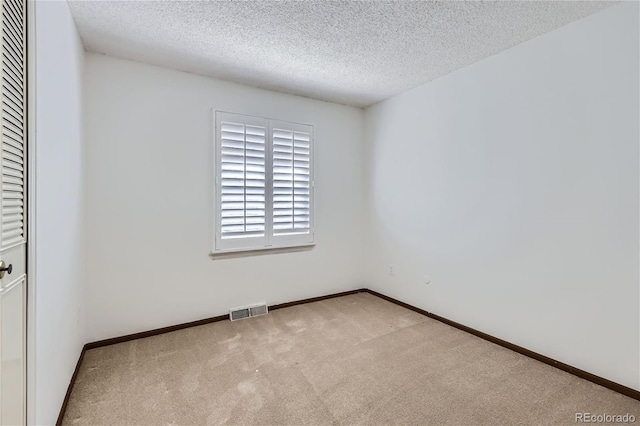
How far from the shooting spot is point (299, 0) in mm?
1931

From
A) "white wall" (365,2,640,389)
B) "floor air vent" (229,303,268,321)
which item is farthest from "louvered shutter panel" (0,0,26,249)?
"white wall" (365,2,640,389)

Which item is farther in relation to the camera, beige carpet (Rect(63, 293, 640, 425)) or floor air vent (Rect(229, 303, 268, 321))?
floor air vent (Rect(229, 303, 268, 321))

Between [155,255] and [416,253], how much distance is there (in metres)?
2.71

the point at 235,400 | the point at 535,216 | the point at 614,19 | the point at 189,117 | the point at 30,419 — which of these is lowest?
the point at 235,400

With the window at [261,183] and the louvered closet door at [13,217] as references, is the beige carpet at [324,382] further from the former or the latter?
the window at [261,183]

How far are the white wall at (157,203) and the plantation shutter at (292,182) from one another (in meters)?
0.20

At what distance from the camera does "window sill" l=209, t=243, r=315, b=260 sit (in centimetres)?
315

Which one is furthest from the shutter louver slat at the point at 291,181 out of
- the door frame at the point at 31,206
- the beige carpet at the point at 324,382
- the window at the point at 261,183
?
the door frame at the point at 31,206

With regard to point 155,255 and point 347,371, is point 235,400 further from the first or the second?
point 155,255

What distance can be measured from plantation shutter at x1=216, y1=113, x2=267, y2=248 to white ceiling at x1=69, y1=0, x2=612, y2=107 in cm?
51

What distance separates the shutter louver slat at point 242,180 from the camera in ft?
10.2

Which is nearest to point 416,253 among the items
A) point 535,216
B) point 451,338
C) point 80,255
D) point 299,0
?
point 451,338

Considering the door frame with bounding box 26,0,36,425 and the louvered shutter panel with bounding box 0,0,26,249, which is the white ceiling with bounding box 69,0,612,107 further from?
the louvered shutter panel with bounding box 0,0,26,249

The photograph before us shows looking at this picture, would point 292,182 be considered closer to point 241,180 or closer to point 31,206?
point 241,180
